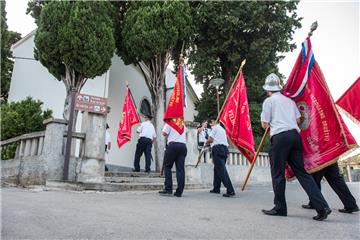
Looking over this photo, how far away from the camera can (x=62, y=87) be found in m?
13.9

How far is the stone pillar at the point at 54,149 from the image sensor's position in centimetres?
737

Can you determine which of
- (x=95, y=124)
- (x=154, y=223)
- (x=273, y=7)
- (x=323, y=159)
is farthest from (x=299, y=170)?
(x=273, y=7)

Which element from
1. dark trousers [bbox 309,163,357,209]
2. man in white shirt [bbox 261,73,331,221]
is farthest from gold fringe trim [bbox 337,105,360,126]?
man in white shirt [bbox 261,73,331,221]

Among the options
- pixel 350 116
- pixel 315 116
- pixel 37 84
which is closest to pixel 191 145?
pixel 350 116

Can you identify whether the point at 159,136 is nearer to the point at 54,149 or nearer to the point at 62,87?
the point at 62,87

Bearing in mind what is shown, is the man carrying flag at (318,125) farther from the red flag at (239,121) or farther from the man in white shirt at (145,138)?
the man in white shirt at (145,138)

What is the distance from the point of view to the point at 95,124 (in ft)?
26.5

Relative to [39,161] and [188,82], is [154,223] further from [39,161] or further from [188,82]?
[188,82]

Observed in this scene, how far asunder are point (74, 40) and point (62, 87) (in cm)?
366

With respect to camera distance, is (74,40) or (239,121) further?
(74,40)

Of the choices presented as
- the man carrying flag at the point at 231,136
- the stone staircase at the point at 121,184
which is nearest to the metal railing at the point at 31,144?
the stone staircase at the point at 121,184

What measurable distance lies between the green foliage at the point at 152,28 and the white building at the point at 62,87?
2.26 metres

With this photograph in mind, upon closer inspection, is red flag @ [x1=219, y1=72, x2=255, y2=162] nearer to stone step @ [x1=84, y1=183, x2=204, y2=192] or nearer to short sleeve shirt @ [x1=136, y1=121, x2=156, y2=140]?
stone step @ [x1=84, y1=183, x2=204, y2=192]

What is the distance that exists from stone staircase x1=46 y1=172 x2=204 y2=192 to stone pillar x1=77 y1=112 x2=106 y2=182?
397mm
